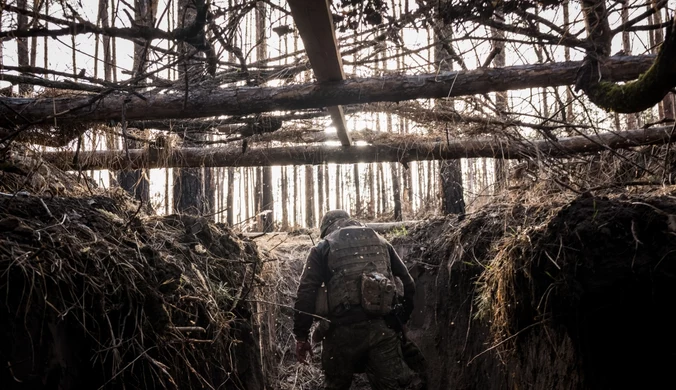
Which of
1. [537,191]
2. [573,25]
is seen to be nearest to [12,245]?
[573,25]

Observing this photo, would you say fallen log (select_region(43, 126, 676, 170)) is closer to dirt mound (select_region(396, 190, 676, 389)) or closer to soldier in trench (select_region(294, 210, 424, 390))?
soldier in trench (select_region(294, 210, 424, 390))

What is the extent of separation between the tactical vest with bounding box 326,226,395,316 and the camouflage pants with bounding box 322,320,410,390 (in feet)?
0.72

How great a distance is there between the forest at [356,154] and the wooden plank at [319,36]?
0.7 inches

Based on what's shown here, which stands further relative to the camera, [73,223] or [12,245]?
[73,223]

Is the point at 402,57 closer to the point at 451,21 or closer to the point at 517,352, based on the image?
the point at 451,21

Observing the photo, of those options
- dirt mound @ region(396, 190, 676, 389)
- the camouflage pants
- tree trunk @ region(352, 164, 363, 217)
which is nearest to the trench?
dirt mound @ region(396, 190, 676, 389)

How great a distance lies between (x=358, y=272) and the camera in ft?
19.5

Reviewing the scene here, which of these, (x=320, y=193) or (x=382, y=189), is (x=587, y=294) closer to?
(x=382, y=189)

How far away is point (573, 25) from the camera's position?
387cm

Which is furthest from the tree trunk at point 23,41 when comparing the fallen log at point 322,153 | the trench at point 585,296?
the trench at point 585,296

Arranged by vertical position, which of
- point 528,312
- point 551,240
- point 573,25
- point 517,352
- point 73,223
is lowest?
point 517,352

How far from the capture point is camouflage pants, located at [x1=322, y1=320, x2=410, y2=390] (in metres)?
5.70

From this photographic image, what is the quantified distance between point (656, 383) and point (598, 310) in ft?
1.59

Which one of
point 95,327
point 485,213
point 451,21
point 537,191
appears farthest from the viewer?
point 485,213
